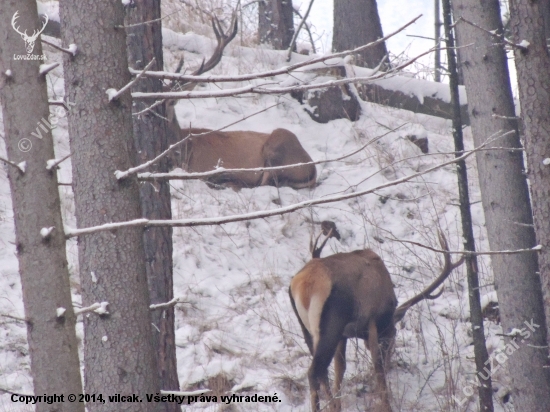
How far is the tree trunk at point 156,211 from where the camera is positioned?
4594mm

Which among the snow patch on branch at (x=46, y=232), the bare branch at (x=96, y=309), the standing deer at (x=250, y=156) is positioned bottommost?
the bare branch at (x=96, y=309)

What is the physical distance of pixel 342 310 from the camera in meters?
5.59

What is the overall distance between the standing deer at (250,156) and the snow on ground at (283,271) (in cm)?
21

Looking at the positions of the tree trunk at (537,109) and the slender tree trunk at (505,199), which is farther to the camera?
the slender tree trunk at (505,199)

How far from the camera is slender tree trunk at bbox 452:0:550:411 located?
17.3ft

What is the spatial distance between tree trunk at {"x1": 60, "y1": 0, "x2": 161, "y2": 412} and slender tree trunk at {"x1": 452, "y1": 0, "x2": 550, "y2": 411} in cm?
341

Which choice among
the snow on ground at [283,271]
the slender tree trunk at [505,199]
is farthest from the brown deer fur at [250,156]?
the slender tree trunk at [505,199]

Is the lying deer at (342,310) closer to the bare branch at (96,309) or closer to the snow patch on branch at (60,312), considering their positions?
the bare branch at (96,309)

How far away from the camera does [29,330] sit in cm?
240

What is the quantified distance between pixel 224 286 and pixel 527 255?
312 centimetres

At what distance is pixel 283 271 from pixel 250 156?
103 inches

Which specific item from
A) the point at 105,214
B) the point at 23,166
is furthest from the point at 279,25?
the point at 23,166

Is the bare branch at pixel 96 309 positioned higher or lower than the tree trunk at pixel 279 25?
lower

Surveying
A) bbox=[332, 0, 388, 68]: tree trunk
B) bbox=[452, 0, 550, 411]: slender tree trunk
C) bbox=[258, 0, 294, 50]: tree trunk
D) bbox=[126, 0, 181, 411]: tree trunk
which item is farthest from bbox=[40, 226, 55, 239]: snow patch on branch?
bbox=[332, 0, 388, 68]: tree trunk
